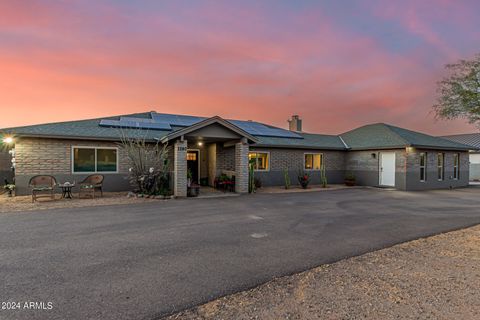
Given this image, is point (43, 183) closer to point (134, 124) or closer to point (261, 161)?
point (134, 124)

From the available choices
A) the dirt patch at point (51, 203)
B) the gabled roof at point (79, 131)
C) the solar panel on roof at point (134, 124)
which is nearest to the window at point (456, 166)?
the solar panel on roof at point (134, 124)

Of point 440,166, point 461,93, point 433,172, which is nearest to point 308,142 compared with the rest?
point 433,172

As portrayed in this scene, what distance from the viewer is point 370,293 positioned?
9.71 feet

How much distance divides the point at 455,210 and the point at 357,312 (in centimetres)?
915

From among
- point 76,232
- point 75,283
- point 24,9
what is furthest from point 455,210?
point 24,9

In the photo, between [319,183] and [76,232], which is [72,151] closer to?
[76,232]

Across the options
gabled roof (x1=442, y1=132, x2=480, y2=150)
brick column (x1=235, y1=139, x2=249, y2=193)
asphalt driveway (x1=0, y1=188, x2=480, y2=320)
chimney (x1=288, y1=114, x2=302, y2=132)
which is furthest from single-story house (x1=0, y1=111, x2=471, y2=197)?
gabled roof (x1=442, y1=132, x2=480, y2=150)

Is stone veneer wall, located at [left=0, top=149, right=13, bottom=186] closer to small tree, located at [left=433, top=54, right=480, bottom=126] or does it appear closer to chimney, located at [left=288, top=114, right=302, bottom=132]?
small tree, located at [left=433, top=54, right=480, bottom=126]

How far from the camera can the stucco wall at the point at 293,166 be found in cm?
1575

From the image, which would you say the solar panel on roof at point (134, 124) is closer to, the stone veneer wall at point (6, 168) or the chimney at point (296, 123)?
the stone veneer wall at point (6, 168)

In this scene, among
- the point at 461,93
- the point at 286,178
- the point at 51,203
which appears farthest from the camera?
the point at 286,178

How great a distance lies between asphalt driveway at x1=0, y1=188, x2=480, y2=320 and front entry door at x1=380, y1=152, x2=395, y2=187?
7.10 metres

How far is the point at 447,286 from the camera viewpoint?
3.16m

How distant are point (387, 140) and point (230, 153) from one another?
1098 cm
